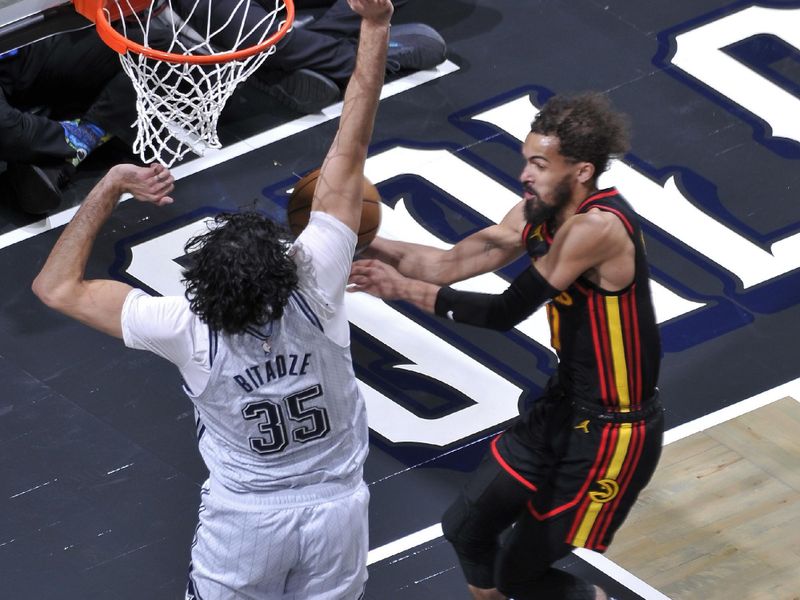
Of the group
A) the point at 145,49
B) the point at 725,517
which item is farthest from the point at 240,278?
the point at 725,517

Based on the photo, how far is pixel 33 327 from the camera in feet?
25.5

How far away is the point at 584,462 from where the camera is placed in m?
5.65

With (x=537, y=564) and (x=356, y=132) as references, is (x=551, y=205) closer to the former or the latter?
(x=356, y=132)

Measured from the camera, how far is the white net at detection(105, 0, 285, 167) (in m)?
7.25

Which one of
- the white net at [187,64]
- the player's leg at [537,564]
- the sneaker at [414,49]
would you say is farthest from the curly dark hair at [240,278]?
the sneaker at [414,49]

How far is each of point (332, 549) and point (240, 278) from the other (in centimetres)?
94

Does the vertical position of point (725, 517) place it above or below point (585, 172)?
below

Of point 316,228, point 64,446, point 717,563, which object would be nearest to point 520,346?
point 717,563

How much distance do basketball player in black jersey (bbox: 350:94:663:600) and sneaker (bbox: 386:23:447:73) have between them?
3464mm

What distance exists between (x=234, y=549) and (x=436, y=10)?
562 centimetres

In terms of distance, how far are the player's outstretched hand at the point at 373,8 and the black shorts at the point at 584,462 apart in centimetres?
157

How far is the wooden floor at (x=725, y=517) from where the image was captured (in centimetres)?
641

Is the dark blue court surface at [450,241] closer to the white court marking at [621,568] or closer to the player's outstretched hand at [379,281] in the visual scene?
the white court marking at [621,568]

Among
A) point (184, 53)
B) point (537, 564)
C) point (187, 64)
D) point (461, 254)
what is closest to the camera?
point (537, 564)
